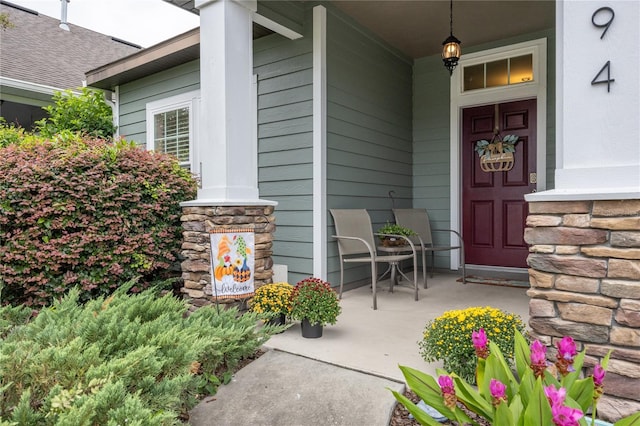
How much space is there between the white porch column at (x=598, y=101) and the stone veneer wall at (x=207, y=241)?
6.63 ft

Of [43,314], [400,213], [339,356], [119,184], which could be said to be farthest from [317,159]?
[43,314]

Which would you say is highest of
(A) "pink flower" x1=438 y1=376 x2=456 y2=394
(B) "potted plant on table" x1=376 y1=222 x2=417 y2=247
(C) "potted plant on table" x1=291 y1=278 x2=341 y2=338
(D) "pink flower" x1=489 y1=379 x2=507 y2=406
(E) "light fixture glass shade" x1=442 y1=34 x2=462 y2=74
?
(E) "light fixture glass shade" x1=442 y1=34 x2=462 y2=74

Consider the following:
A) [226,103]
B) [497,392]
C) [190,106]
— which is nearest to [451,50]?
[226,103]

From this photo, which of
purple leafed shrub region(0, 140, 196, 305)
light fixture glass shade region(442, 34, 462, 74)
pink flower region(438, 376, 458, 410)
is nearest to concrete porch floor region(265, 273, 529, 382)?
pink flower region(438, 376, 458, 410)

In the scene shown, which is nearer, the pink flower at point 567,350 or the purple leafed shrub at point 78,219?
the pink flower at point 567,350

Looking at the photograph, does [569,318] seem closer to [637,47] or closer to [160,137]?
[637,47]

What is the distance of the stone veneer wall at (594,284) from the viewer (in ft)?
5.41

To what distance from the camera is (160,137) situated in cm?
563

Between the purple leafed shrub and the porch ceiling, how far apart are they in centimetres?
176

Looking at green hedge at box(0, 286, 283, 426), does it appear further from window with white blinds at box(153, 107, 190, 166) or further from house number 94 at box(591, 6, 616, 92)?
window with white blinds at box(153, 107, 190, 166)

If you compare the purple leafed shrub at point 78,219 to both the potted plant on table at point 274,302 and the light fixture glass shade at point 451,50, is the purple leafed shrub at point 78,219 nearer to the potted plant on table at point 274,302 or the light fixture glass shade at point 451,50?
the potted plant on table at point 274,302

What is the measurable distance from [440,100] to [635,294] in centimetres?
392

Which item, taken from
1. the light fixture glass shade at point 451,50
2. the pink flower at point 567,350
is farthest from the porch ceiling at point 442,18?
the pink flower at point 567,350

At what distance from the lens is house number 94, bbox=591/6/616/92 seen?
175 centimetres
